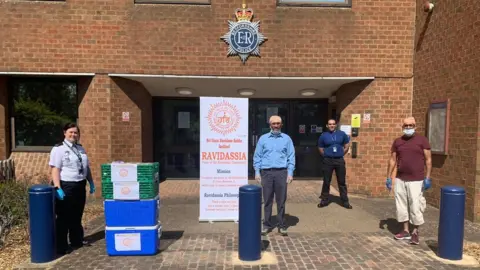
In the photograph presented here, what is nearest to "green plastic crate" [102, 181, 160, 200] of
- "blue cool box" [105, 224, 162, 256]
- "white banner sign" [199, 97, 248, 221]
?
"blue cool box" [105, 224, 162, 256]

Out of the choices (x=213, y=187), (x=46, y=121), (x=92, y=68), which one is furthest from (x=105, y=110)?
(x=213, y=187)

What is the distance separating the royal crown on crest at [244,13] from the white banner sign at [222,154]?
8.98ft

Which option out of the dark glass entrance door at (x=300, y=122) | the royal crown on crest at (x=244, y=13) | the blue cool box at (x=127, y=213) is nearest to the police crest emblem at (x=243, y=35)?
the royal crown on crest at (x=244, y=13)

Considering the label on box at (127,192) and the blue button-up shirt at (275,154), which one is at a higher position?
the blue button-up shirt at (275,154)

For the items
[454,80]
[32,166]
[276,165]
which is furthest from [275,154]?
[32,166]

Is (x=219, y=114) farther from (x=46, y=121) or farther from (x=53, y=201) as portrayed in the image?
(x=46, y=121)

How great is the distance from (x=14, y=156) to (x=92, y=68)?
9.09 feet

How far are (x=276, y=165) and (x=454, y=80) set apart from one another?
393cm

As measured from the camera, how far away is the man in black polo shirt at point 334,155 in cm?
662

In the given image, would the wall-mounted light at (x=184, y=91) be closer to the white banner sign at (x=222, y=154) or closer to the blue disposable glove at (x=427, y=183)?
the white banner sign at (x=222, y=154)

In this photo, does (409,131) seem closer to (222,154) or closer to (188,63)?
(222,154)

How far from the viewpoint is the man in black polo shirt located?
6.62 metres

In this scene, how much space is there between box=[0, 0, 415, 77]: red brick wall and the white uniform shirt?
10.9 ft

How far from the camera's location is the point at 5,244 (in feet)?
15.5
